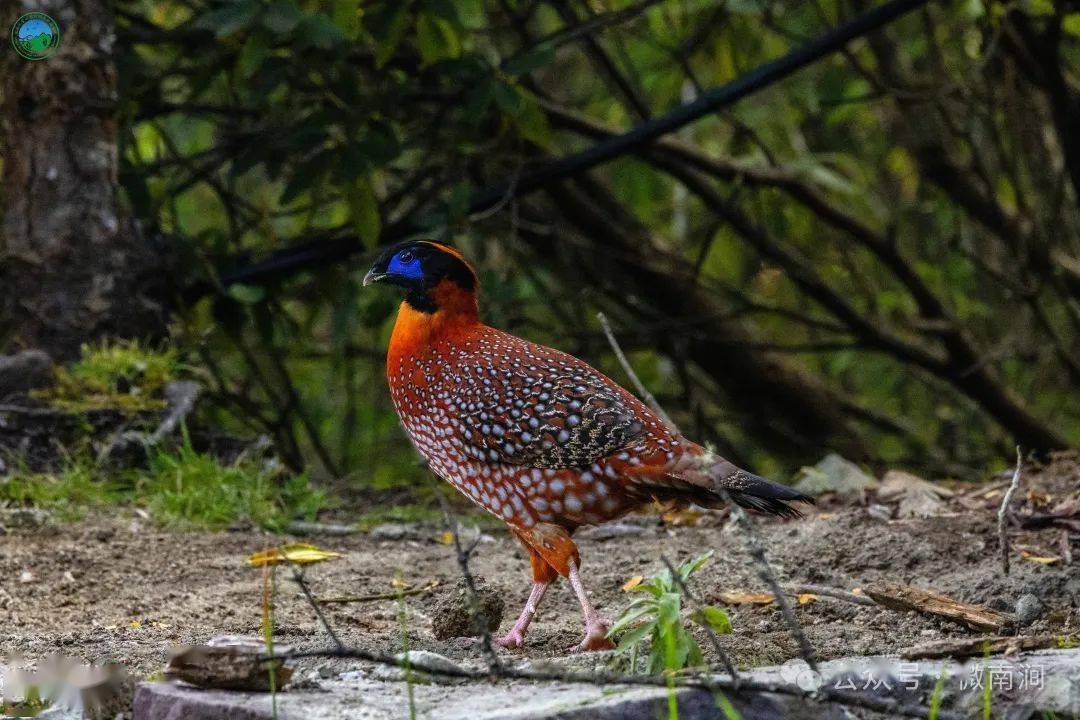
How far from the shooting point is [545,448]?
3.82 metres

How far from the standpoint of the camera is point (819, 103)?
727 cm

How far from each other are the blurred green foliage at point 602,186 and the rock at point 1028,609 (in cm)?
255

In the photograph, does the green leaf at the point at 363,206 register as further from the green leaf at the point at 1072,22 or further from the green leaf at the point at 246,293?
the green leaf at the point at 1072,22

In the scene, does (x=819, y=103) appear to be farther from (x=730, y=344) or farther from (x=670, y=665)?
(x=670, y=665)

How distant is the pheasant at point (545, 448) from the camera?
12.2ft

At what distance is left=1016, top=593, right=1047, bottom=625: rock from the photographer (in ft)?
12.0

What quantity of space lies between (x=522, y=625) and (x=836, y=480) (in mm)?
2597

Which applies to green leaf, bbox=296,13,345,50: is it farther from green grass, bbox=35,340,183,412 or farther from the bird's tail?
the bird's tail

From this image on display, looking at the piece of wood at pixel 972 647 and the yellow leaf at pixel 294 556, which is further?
the yellow leaf at pixel 294 556

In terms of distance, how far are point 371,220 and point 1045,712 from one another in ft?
13.1

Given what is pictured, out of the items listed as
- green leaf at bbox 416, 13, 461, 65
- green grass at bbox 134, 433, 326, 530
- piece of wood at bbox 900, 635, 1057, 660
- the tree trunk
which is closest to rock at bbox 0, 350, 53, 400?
the tree trunk

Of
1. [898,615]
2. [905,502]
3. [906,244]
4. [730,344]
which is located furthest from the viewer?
[906,244]

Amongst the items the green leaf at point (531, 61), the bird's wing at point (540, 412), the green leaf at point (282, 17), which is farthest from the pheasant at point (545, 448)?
the green leaf at point (531, 61)

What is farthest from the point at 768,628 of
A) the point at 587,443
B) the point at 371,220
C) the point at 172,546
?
the point at 371,220
